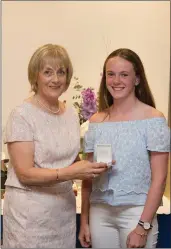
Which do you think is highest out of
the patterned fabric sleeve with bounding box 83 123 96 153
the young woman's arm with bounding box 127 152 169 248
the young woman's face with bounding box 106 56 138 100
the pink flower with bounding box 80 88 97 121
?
the young woman's face with bounding box 106 56 138 100

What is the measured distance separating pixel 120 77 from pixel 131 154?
0.93 feet

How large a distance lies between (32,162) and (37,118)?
0.16 m

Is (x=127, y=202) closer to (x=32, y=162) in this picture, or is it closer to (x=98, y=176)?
(x=98, y=176)

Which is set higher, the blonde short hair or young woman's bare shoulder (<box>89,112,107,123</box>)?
the blonde short hair

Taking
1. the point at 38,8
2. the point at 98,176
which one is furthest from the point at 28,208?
the point at 38,8

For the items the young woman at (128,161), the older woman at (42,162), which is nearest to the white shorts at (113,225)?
the young woman at (128,161)

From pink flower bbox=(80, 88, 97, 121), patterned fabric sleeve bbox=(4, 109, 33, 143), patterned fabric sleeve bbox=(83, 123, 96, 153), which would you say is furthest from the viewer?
pink flower bbox=(80, 88, 97, 121)

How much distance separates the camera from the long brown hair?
50.3 inches

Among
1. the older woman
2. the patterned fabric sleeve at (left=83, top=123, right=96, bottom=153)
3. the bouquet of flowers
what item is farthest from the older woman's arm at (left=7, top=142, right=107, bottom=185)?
the bouquet of flowers

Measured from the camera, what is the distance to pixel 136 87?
4.39 feet

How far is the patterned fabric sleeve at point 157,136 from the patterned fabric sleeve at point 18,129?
16.6 inches

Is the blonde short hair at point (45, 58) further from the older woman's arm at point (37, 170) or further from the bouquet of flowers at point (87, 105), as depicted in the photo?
the bouquet of flowers at point (87, 105)

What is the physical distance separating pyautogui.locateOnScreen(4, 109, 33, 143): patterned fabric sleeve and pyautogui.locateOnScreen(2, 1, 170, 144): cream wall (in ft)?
3.44

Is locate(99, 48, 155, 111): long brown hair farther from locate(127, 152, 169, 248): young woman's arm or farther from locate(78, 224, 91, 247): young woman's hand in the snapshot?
locate(78, 224, 91, 247): young woman's hand
